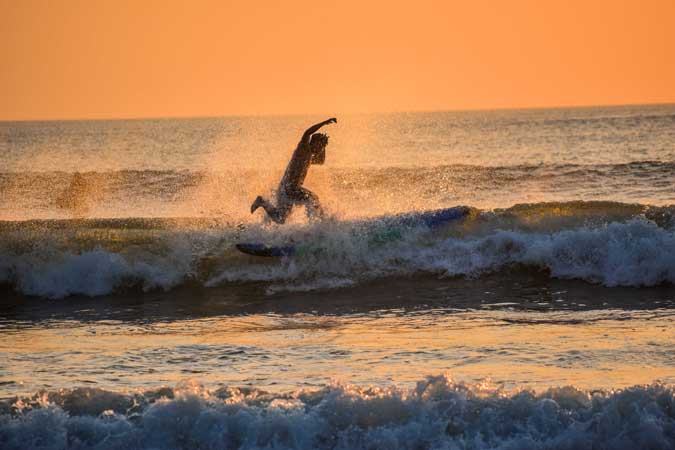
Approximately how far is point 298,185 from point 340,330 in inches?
173

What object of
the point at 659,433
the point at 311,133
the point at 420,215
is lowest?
the point at 659,433

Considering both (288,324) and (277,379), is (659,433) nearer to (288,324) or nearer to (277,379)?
(277,379)

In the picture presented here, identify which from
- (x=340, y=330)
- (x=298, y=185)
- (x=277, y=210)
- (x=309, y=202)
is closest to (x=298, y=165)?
(x=298, y=185)

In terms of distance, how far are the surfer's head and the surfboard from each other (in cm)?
134

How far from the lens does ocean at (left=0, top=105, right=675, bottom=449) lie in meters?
8.16

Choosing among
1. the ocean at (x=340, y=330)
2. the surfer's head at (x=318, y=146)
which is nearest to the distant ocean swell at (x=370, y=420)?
the ocean at (x=340, y=330)

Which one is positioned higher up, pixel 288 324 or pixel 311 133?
pixel 311 133

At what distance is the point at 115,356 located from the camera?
10539 mm

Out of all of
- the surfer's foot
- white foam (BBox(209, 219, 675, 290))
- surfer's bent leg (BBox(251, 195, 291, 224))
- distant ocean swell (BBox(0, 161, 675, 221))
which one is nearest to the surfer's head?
surfer's bent leg (BBox(251, 195, 291, 224))

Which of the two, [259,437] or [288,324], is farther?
[288,324]

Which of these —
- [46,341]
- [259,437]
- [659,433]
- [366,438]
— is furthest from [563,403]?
[46,341]

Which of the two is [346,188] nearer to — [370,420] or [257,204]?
[257,204]

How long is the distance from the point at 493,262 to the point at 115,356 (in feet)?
22.3

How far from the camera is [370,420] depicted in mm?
8188
